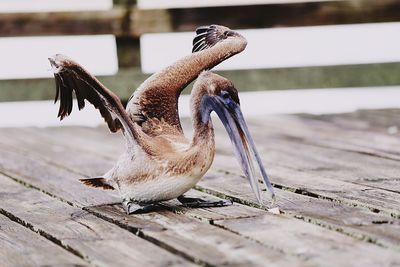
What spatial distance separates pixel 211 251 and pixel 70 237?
0.53 metres

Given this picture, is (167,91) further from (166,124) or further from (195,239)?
(195,239)

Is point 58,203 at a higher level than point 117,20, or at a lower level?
lower

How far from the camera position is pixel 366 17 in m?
6.36

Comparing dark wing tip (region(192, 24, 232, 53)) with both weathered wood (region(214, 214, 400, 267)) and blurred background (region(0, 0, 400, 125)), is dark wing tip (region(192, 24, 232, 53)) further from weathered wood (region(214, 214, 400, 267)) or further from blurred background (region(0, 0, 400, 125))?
blurred background (region(0, 0, 400, 125))

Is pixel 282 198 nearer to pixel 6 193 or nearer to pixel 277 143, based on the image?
pixel 6 193

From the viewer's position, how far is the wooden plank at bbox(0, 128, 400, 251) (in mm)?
2873

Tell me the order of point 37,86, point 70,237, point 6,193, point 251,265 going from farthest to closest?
point 37,86, point 6,193, point 70,237, point 251,265

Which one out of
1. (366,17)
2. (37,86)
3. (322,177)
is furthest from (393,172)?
(37,86)

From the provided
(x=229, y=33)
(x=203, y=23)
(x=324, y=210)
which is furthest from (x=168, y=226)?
(x=203, y=23)

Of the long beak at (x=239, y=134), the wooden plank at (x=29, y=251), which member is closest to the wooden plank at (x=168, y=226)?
the long beak at (x=239, y=134)

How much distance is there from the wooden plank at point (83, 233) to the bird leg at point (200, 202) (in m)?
0.34

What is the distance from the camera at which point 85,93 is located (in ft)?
10.2

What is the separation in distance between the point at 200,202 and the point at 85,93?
0.61 m

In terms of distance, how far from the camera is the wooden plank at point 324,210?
2873 millimetres
